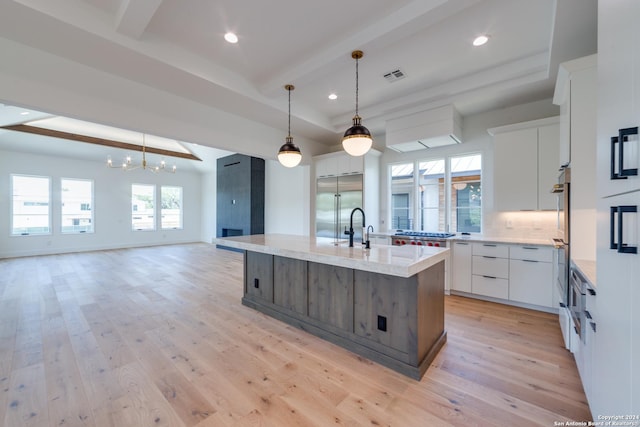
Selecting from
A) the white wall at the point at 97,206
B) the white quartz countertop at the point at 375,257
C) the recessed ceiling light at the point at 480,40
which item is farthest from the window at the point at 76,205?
the recessed ceiling light at the point at 480,40

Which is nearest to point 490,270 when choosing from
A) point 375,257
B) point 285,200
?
point 375,257

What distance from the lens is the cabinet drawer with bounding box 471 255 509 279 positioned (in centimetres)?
360

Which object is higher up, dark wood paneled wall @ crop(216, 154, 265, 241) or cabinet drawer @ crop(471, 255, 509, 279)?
dark wood paneled wall @ crop(216, 154, 265, 241)

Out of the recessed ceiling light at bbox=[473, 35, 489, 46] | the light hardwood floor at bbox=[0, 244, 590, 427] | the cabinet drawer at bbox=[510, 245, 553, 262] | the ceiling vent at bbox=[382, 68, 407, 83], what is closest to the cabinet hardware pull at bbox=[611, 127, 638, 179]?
the light hardwood floor at bbox=[0, 244, 590, 427]

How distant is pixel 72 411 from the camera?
1710 mm

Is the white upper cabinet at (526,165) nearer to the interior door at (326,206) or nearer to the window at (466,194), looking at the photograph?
the window at (466,194)

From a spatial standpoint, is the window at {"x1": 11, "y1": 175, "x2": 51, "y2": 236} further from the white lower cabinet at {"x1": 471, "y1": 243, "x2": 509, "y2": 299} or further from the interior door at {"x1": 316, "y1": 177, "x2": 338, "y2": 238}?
the white lower cabinet at {"x1": 471, "y1": 243, "x2": 509, "y2": 299}

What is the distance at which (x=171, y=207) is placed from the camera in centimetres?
1016

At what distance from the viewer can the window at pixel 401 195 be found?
16.8ft

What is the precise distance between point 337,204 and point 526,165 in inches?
125

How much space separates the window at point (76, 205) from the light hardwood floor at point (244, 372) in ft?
18.5

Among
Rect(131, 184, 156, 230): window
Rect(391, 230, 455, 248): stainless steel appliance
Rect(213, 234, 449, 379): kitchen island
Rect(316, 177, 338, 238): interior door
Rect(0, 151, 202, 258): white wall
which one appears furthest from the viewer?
Rect(131, 184, 156, 230): window

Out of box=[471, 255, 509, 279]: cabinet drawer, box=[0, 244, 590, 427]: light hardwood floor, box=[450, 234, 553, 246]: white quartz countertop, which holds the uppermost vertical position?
box=[450, 234, 553, 246]: white quartz countertop

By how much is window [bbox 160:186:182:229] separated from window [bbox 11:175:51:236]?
3010 millimetres
